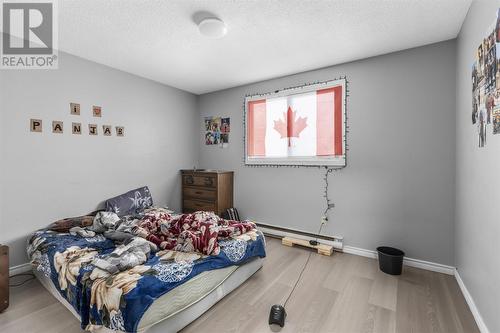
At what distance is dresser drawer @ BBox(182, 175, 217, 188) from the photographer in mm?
3686

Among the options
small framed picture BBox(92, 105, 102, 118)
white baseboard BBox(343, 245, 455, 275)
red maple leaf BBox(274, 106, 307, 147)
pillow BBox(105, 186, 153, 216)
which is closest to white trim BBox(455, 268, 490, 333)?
white baseboard BBox(343, 245, 455, 275)

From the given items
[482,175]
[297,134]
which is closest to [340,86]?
[297,134]

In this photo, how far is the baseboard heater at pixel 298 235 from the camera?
115 inches

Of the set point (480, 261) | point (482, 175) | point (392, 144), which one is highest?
point (392, 144)

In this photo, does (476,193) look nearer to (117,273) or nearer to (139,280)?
(139,280)

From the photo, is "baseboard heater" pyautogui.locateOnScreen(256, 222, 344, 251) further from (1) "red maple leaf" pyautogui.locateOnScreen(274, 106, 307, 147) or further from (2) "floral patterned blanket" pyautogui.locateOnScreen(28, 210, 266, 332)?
(1) "red maple leaf" pyautogui.locateOnScreen(274, 106, 307, 147)

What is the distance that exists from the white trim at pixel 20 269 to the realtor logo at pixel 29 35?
2064 millimetres

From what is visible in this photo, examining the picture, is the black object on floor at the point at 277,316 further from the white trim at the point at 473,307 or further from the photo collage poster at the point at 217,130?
the photo collage poster at the point at 217,130

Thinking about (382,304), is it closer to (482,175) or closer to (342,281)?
(342,281)

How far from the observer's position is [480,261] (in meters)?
1.61

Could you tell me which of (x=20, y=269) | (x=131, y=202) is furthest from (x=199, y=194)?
(x=20, y=269)

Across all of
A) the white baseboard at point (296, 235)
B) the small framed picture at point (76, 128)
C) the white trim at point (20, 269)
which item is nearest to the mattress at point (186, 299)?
the white trim at point (20, 269)

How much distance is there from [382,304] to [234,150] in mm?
2890

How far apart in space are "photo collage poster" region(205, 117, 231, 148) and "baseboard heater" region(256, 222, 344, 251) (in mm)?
1625
